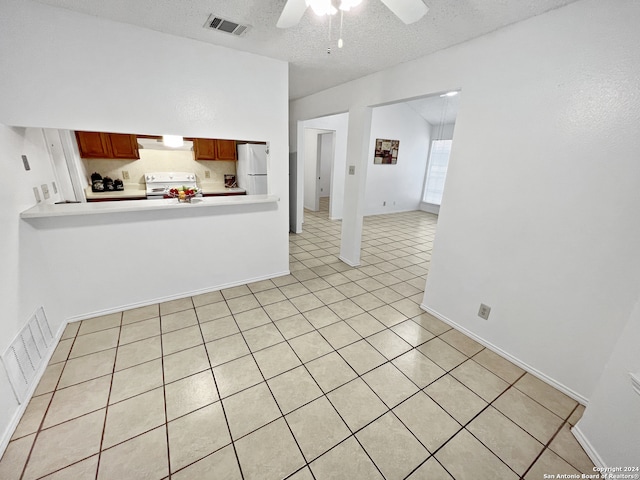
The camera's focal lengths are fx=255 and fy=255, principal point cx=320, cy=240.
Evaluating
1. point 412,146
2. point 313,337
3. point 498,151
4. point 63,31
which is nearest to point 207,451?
point 313,337

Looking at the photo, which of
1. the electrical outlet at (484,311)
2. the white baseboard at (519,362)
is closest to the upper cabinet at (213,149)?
the white baseboard at (519,362)

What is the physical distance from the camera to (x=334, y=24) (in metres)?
1.85

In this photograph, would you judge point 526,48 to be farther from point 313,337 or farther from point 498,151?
point 313,337

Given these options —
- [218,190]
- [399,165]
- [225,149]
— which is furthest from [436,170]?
[218,190]

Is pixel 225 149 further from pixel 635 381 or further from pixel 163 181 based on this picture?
pixel 635 381

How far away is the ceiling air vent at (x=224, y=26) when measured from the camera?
6.14 ft

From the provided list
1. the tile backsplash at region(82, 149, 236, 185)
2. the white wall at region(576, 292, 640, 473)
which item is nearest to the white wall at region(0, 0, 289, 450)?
the tile backsplash at region(82, 149, 236, 185)

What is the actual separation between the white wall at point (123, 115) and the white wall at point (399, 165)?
409 cm

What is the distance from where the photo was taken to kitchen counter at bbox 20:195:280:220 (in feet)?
6.36

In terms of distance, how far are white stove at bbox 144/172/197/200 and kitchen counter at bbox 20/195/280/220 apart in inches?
66.4

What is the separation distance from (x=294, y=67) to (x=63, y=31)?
1907 mm

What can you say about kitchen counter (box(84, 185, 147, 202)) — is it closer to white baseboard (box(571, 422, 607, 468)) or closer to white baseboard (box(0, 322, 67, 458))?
white baseboard (box(0, 322, 67, 458))

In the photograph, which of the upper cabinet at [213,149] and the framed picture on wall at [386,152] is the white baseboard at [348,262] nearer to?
the upper cabinet at [213,149]

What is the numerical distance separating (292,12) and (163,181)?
3.66 m
